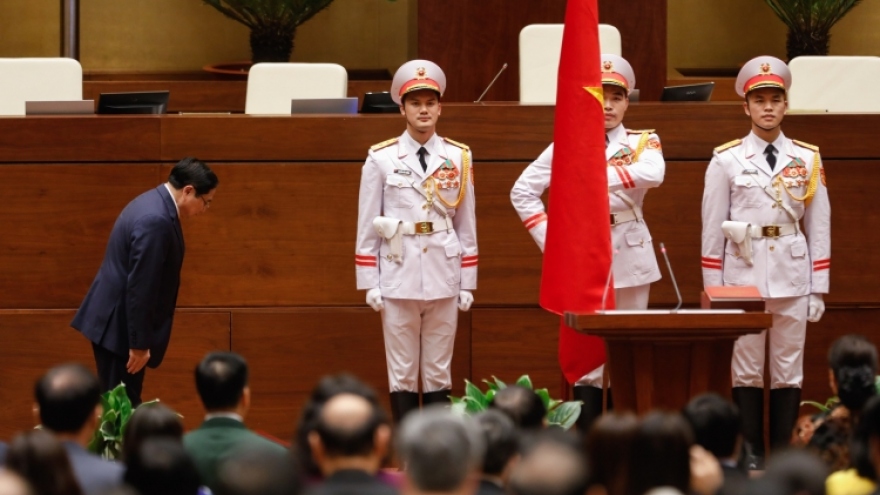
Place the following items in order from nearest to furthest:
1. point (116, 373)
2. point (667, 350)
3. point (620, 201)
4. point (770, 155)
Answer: point (667, 350) → point (116, 373) → point (620, 201) → point (770, 155)

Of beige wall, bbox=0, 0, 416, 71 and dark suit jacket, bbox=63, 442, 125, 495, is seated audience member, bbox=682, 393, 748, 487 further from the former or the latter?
beige wall, bbox=0, 0, 416, 71

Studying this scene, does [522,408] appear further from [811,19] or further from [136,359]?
[811,19]

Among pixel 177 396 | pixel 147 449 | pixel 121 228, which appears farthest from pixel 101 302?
pixel 147 449

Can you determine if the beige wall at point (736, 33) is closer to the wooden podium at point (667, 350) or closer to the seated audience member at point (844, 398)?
the wooden podium at point (667, 350)

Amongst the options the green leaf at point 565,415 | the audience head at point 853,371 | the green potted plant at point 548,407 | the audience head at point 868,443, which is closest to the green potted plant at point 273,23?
the green potted plant at point 548,407

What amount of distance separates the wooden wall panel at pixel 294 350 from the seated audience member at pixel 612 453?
10.4 feet

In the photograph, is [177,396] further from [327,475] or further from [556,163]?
[327,475]

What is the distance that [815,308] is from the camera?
5531 mm

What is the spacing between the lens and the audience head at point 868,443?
300 centimetres

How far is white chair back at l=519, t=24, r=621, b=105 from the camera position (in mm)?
6891

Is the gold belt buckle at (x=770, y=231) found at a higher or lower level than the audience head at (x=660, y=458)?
higher

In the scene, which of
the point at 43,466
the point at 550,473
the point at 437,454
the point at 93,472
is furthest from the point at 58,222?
the point at 550,473

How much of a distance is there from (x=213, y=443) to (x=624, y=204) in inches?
98.1

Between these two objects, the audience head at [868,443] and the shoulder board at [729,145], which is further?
the shoulder board at [729,145]
